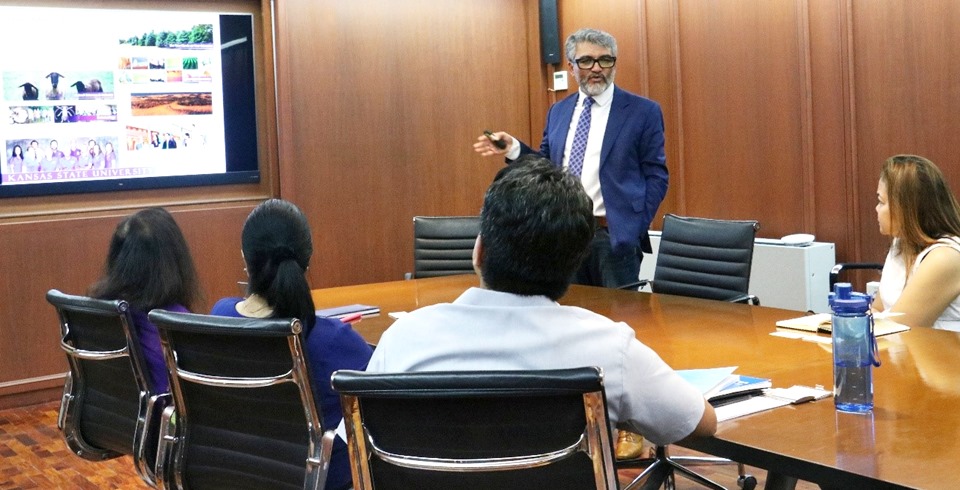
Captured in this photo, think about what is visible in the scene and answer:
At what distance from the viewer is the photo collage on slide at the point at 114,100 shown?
579 cm

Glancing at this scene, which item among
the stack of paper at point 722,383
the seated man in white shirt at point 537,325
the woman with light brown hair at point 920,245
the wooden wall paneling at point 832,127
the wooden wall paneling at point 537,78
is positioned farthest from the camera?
the wooden wall paneling at point 537,78

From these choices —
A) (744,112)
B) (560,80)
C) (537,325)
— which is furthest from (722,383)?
(560,80)

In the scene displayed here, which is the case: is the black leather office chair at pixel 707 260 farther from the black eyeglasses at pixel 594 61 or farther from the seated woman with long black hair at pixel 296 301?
the seated woman with long black hair at pixel 296 301

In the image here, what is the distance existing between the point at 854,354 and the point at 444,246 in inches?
134

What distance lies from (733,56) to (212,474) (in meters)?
4.54

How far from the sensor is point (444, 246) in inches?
213

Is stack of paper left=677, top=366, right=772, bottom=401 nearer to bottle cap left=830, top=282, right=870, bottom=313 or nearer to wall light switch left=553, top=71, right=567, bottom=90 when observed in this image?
bottle cap left=830, top=282, right=870, bottom=313

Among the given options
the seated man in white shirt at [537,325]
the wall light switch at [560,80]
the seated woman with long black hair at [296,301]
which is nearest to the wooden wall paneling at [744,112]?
the wall light switch at [560,80]

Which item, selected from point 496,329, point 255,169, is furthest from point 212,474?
point 255,169

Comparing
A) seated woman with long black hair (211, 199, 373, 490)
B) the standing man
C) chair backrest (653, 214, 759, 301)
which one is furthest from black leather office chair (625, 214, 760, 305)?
seated woman with long black hair (211, 199, 373, 490)

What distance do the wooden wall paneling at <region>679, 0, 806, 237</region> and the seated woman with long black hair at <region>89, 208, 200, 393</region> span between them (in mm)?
3832

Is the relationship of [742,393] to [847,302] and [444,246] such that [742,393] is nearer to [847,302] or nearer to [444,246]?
[847,302]

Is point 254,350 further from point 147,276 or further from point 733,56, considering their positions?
point 733,56

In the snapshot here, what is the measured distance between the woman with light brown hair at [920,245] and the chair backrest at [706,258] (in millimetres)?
804
